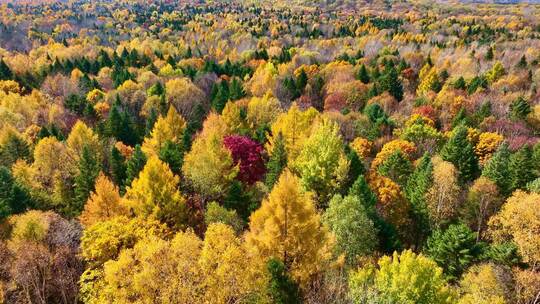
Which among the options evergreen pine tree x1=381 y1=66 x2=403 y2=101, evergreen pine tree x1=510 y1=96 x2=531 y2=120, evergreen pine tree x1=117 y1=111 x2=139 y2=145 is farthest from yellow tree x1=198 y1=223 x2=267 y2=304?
evergreen pine tree x1=381 y1=66 x2=403 y2=101

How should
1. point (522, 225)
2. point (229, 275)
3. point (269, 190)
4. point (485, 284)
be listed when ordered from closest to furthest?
1. point (229, 275)
2. point (485, 284)
3. point (522, 225)
4. point (269, 190)

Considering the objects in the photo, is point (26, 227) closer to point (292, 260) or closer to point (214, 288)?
point (214, 288)

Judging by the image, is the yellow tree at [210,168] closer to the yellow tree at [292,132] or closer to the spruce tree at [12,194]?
the yellow tree at [292,132]

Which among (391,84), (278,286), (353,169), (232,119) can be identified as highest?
(278,286)

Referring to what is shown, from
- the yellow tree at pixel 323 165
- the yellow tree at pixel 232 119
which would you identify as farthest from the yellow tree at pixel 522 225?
the yellow tree at pixel 232 119

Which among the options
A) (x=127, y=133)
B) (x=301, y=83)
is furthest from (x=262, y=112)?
(x=301, y=83)

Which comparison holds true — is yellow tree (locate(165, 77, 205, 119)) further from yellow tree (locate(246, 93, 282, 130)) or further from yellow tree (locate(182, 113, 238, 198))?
yellow tree (locate(182, 113, 238, 198))

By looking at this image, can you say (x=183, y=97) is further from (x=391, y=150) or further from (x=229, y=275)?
(x=229, y=275)
